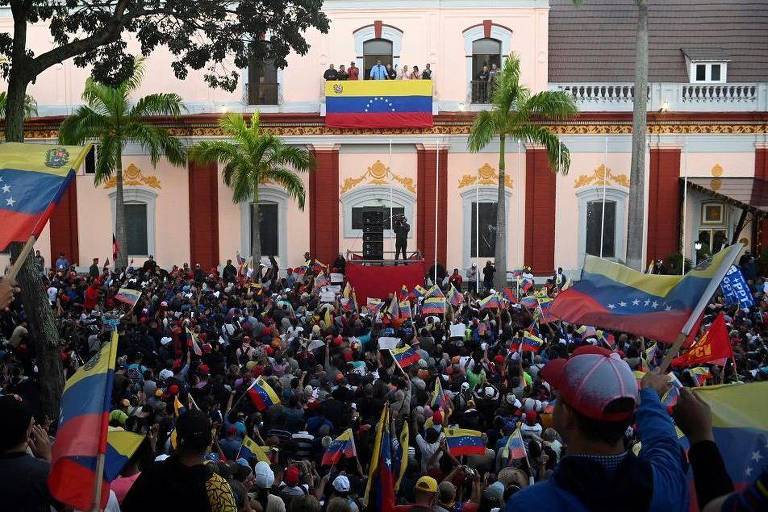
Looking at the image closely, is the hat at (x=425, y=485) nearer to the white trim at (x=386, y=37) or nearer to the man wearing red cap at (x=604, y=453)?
the man wearing red cap at (x=604, y=453)

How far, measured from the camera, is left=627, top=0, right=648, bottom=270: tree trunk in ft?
69.8

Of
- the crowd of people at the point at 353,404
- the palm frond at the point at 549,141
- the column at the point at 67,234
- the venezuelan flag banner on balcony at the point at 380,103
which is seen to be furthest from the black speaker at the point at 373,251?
the column at the point at 67,234

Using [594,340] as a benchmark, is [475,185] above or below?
above

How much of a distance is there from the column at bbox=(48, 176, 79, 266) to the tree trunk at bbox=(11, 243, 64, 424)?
16306 millimetres

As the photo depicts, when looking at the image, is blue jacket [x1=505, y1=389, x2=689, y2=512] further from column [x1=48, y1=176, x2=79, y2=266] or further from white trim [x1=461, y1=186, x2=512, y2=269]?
column [x1=48, y1=176, x2=79, y2=266]

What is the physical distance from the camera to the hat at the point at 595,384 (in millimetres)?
2707

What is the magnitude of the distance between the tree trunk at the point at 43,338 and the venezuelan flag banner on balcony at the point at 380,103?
14835 millimetres

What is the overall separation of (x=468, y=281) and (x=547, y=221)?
333cm

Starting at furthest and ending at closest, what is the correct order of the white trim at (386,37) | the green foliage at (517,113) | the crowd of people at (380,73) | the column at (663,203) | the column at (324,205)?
the column at (324,205) → the white trim at (386,37) → the column at (663,203) → the crowd of people at (380,73) → the green foliage at (517,113)

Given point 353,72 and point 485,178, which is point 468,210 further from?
point 353,72

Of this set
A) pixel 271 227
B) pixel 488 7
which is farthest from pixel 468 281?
pixel 488 7

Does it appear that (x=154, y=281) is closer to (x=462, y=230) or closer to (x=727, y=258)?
(x=462, y=230)

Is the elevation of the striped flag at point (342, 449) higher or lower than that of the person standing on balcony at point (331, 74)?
lower

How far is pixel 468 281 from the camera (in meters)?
25.3
